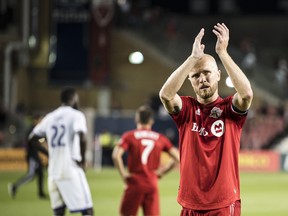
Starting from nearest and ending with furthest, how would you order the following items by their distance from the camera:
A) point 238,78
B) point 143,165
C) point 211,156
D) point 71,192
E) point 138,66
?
point 238,78
point 211,156
point 71,192
point 143,165
point 138,66

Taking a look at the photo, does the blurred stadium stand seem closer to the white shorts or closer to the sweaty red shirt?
the sweaty red shirt

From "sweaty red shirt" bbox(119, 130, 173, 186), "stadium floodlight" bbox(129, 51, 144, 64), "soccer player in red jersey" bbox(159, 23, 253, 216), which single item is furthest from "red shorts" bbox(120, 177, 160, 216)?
"stadium floodlight" bbox(129, 51, 144, 64)

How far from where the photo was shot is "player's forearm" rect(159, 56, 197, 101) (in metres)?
6.11

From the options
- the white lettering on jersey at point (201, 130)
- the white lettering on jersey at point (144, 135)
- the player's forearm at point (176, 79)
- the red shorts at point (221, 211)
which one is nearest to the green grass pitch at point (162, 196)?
the white lettering on jersey at point (144, 135)

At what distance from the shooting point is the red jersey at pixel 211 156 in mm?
6297

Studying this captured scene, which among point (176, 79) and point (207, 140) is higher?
point (176, 79)

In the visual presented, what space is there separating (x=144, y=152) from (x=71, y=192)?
1.27m

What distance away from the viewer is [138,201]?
1054cm

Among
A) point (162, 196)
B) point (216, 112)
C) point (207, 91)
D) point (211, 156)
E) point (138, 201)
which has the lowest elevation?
point (162, 196)

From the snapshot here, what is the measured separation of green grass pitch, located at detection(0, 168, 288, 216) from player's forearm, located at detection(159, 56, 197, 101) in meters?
9.07

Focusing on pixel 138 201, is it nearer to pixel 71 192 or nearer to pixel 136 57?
pixel 71 192

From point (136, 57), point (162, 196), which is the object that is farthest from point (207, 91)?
point (136, 57)

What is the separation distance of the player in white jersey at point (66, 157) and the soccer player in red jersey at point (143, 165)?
2.49ft

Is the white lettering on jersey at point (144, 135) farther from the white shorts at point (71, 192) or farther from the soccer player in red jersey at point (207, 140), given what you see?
the soccer player in red jersey at point (207, 140)
